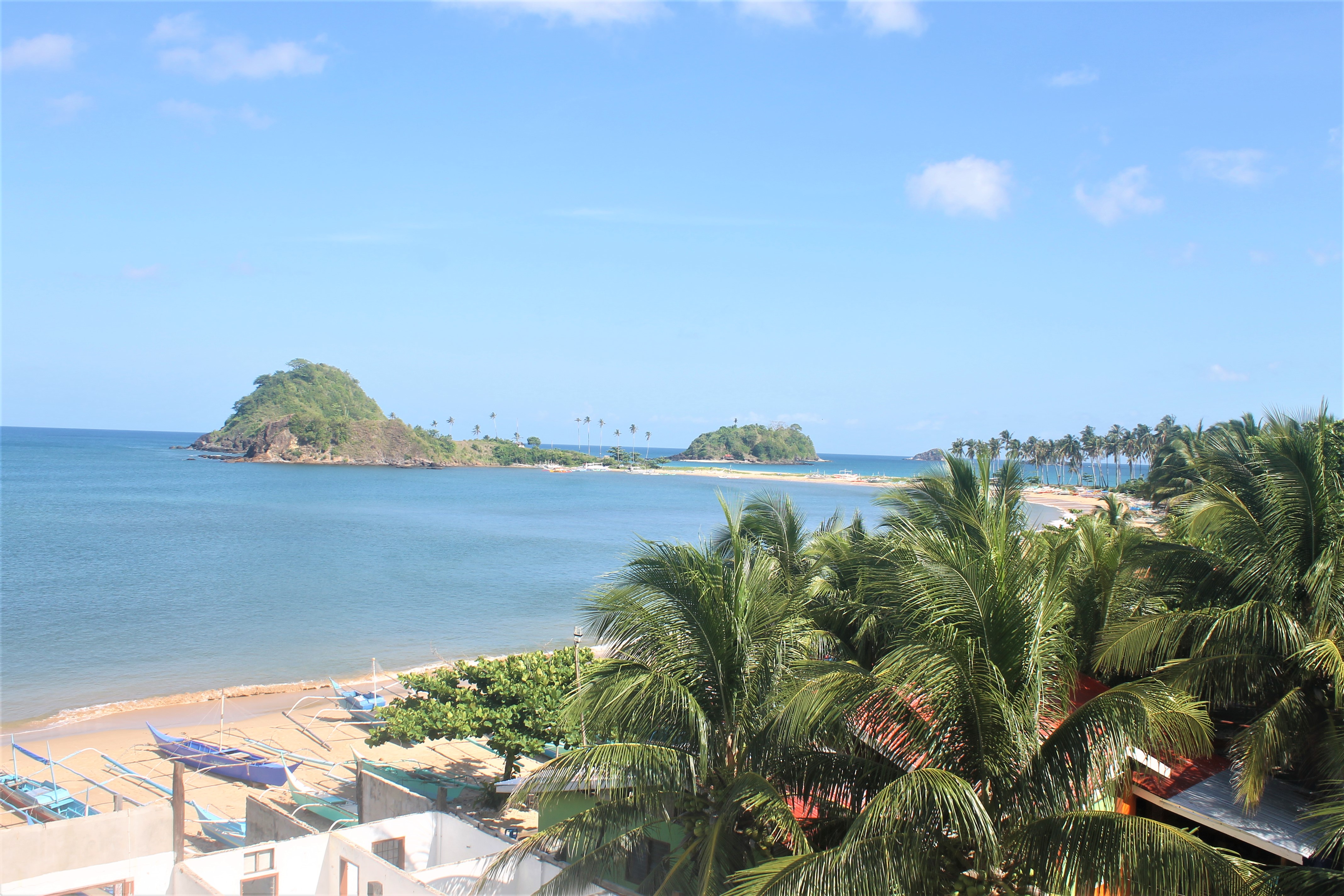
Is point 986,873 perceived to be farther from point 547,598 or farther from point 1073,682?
point 547,598

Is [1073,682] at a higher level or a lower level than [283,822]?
higher

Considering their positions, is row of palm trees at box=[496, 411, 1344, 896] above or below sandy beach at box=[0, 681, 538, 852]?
above

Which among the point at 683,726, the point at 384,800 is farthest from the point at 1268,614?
the point at 384,800

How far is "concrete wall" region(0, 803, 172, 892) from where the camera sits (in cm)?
1146

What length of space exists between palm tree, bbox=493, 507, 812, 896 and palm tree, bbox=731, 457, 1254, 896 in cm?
49

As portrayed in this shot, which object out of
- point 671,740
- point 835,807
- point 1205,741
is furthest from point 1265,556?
point 671,740

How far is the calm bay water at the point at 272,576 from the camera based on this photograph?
28531mm

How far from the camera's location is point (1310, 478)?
8.15 meters

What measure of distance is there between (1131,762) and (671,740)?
11.5ft

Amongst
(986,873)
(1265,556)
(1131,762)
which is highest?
(1265,556)

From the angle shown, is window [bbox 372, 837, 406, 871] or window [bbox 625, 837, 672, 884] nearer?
window [bbox 625, 837, 672, 884]

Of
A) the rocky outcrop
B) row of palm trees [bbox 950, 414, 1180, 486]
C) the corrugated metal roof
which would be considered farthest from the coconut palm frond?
the rocky outcrop

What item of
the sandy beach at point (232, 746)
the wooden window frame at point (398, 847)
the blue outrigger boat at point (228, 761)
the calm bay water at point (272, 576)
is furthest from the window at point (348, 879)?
the blue outrigger boat at point (228, 761)

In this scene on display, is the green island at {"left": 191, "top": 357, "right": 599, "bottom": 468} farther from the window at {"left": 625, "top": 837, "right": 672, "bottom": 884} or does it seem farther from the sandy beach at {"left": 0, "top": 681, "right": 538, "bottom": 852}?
the window at {"left": 625, "top": 837, "right": 672, "bottom": 884}
